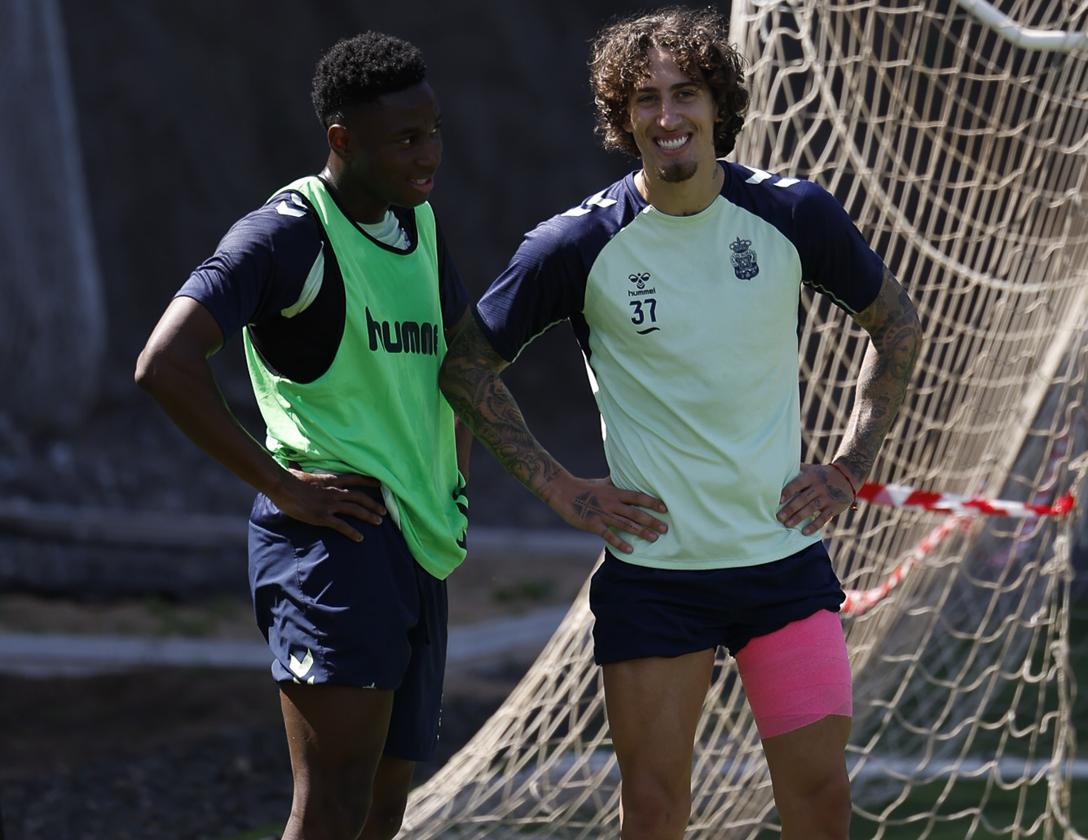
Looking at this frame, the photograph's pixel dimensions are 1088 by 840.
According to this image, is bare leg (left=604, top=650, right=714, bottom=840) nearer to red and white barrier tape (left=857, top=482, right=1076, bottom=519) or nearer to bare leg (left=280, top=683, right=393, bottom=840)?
bare leg (left=280, top=683, right=393, bottom=840)

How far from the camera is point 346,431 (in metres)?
2.93

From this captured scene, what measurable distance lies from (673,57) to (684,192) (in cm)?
24

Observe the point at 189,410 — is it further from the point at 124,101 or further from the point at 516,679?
the point at 124,101

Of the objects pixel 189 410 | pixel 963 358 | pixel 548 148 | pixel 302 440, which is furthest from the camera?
pixel 548 148

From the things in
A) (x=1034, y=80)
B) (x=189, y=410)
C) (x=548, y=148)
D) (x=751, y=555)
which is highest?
(x=1034, y=80)

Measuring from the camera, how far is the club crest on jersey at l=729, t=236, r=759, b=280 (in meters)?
2.89

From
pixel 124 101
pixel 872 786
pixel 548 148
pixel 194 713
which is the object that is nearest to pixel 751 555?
pixel 872 786

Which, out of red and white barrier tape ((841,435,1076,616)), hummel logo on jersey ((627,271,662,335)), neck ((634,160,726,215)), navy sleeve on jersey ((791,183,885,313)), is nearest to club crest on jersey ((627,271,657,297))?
hummel logo on jersey ((627,271,662,335))

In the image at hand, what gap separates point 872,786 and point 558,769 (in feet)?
3.27

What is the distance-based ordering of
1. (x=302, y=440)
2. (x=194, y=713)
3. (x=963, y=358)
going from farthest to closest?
1. (x=194, y=713)
2. (x=963, y=358)
3. (x=302, y=440)

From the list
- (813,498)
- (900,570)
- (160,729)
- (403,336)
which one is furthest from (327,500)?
(160,729)

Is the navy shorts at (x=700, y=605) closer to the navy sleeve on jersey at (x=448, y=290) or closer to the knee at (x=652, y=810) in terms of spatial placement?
the knee at (x=652, y=810)

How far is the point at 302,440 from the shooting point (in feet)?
9.68

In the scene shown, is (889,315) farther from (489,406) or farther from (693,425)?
(489,406)
